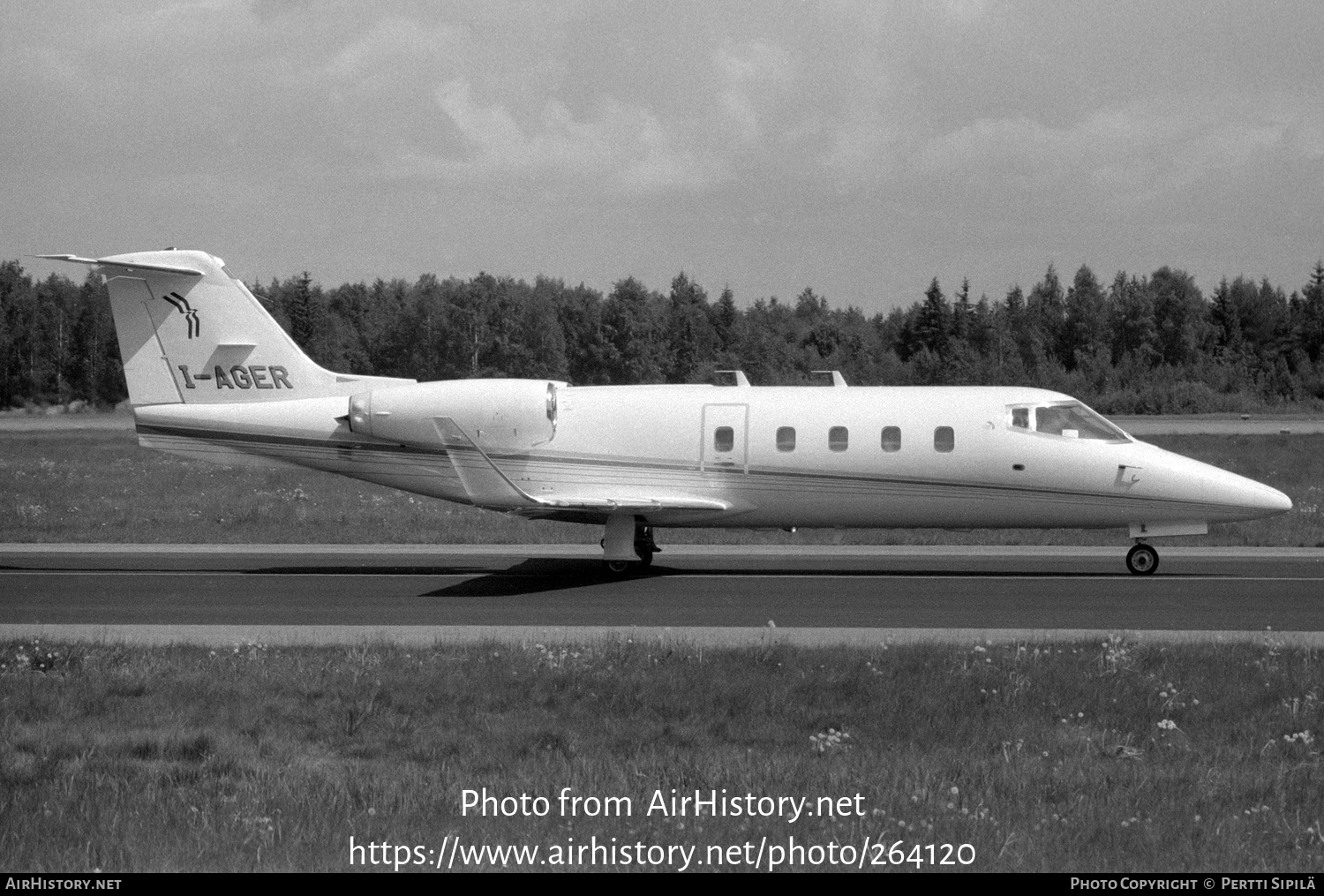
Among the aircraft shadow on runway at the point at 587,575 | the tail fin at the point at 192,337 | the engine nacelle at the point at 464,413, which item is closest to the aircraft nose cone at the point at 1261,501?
the aircraft shadow on runway at the point at 587,575

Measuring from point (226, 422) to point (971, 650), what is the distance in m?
13.1

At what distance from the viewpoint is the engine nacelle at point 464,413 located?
2211cm

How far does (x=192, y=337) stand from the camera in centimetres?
2291

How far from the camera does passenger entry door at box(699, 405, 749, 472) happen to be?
71.5 feet

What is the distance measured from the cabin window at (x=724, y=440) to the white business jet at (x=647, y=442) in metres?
0.03

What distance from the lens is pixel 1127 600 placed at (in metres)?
18.5

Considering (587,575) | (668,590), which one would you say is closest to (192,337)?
Result: (587,575)

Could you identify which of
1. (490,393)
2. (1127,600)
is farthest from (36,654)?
(1127,600)

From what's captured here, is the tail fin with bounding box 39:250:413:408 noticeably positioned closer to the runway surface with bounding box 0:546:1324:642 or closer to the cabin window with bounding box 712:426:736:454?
the runway surface with bounding box 0:546:1324:642

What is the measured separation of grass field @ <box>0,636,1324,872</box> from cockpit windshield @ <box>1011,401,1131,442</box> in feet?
24.2

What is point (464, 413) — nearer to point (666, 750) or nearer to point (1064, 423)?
point (1064, 423)

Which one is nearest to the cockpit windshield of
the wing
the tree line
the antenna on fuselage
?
the antenna on fuselage

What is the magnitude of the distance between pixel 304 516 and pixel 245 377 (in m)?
8.09
